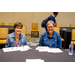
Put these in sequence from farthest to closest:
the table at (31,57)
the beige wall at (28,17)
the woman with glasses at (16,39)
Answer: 1. the beige wall at (28,17)
2. the woman with glasses at (16,39)
3. the table at (31,57)

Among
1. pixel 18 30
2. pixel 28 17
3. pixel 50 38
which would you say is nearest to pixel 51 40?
pixel 50 38

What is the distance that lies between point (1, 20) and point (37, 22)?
3.12 m

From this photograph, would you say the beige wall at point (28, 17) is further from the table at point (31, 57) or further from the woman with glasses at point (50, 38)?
the table at point (31, 57)

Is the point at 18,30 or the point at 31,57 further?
the point at 18,30

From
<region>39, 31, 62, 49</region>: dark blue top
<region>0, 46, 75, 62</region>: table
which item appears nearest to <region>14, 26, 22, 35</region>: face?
<region>39, 31, 62, 49</region>: dark blue top

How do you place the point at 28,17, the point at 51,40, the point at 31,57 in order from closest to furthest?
the point at 31,57 < the point at 51,40 < the point at 28,17

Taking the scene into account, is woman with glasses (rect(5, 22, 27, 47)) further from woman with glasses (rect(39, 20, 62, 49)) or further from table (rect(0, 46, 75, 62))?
table (rect(0, 46, 75, 62))

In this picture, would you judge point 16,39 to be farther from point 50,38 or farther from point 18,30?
point 50,38

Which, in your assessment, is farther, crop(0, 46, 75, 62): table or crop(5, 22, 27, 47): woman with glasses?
crop(5, 22, 27, 47): woman with glasses

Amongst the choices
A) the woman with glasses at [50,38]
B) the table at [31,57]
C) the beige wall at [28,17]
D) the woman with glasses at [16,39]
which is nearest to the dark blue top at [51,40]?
the woman with glasses at [50,38]

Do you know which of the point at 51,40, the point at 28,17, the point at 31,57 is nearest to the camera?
the point at 31,57
